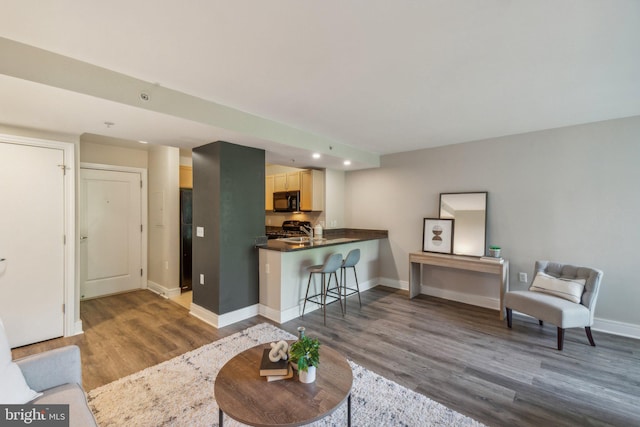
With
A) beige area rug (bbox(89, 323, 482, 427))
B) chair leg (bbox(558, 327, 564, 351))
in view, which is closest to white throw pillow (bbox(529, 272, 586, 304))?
chair leg (bbox(558, 327, 564, 351))

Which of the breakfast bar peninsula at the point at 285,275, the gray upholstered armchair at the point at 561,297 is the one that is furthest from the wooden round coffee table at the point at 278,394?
the gray upholstered armchair at the point at 561,297

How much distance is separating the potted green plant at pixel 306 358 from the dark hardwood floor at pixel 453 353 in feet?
3.74

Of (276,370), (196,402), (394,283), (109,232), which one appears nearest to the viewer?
(276,370)

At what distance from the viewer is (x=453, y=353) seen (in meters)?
2.75

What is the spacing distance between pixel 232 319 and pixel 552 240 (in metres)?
4.28

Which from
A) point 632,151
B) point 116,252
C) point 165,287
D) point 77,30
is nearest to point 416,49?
point 77,30

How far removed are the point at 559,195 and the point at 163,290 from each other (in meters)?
6.00

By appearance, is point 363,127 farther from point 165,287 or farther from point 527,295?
point 165,287

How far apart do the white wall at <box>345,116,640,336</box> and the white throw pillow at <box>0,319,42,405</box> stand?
4.67 m

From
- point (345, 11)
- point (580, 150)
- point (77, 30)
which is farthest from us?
point (580, 150)

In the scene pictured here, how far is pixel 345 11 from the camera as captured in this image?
1.49 metres

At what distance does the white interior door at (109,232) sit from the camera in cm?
434

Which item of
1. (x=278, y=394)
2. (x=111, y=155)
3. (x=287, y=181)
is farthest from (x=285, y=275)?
(x=111, y=155)

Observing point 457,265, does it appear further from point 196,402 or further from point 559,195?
point 196,402
